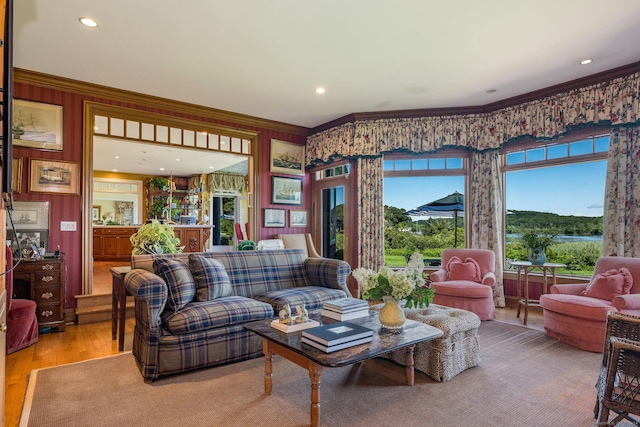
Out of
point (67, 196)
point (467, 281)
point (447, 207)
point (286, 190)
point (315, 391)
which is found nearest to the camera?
point (315, 391)

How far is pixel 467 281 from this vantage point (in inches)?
175

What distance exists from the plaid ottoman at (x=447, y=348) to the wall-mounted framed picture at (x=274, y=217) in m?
3.58

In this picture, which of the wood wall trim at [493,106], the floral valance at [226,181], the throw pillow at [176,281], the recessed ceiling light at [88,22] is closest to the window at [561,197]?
the wood wall trim at [493,106]

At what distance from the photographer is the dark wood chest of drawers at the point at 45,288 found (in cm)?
371

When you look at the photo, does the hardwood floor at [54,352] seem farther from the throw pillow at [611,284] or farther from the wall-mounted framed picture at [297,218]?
the throw pillow at [611,284]

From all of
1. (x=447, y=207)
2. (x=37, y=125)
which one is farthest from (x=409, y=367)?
(x=37, y=125)

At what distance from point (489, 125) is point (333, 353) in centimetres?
437

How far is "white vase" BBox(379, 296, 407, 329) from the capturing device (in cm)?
243

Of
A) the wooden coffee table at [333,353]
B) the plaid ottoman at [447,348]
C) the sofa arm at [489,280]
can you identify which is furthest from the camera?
the sofa arm at [489,280]

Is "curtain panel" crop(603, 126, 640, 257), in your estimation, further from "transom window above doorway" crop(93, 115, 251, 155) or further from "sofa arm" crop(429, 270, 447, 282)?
"transom window above doorway" crop(93, 115, 251, 155)

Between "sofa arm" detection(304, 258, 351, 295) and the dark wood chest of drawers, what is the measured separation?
266 cm

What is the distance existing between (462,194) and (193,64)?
13.5 ft

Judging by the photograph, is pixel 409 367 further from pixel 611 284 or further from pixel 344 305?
pixel 611 284

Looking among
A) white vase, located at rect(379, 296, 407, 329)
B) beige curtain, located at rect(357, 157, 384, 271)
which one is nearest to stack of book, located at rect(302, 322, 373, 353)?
white vase, located at rect(379, 296, 407, 329)
